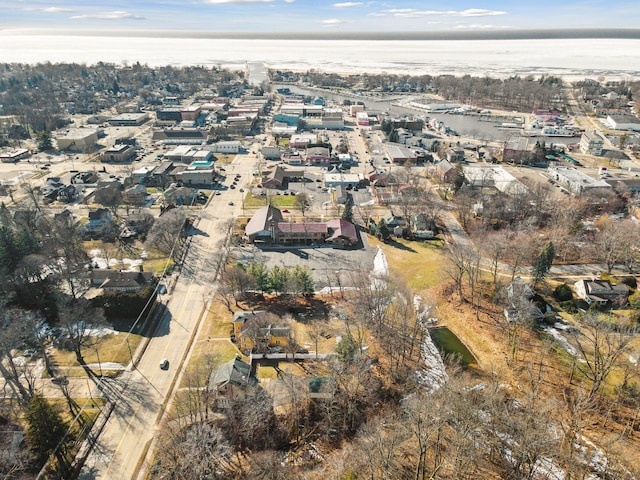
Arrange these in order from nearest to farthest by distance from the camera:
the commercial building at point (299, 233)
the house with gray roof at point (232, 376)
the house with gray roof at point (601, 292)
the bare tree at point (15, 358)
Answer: the house with gray roof at point (232, 376) → the bare tree at point (15, 358) → the house with gray roof at point (601, 292) → the commercial building at point (299, 233)

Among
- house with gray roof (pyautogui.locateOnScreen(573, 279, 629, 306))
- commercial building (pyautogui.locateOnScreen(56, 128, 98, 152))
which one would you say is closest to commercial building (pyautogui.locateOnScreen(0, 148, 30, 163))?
commercial building (pyautogui.locateOnScreen(56, 128, 98, 152))

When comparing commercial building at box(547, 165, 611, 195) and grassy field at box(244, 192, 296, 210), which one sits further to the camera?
commercial building at box(547, 165, 611, 195)

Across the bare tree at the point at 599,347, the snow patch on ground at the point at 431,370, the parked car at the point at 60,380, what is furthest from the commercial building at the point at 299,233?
the bare tree at the point at 599,347

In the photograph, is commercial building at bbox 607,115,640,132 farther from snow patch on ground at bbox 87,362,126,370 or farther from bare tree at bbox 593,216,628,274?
snow patch on ground at bbox 87,362,126,370

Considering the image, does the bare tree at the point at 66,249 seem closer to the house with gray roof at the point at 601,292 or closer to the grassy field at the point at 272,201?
the grassy field at the point at 272,201

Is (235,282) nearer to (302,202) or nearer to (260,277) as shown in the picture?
(260,277)

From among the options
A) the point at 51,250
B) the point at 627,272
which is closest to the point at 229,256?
the point at 51,250

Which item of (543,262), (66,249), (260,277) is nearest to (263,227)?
(260,277)

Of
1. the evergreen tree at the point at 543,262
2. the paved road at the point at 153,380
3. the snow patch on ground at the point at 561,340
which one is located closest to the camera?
the paved road at the point at 153,380
